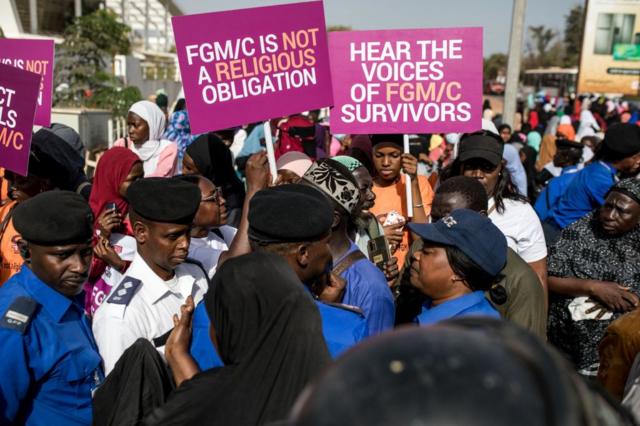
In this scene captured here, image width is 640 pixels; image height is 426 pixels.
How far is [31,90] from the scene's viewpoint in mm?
3982

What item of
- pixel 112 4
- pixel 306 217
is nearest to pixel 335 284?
pixel 306 217

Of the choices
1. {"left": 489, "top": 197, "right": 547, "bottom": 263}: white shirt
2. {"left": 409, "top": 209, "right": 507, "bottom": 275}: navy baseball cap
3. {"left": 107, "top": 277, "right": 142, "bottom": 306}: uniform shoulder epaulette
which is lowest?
{"left": 489, "top": 197, "right": 547, "bottom": 263}: white shirt

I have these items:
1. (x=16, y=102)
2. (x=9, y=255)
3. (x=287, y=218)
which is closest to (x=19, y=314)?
(x=287, y=218)

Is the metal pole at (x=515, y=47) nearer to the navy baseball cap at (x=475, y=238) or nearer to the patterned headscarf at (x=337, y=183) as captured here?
the patterned headscarf at (x=337, y=183)

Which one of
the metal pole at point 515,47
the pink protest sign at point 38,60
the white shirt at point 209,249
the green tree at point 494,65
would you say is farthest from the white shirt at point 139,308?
the green tree at point 494,65

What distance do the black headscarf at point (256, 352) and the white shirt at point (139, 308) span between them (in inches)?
26.9

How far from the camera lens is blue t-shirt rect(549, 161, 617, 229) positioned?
522 centimetres

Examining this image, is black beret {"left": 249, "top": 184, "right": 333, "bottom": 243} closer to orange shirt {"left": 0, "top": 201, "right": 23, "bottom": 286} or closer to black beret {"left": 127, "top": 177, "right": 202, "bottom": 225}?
black beret {"left": 127, "top": 177, "right": 202, "bottom": 225}

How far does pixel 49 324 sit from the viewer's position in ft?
7.50

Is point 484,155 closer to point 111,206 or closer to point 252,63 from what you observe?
point 252,63

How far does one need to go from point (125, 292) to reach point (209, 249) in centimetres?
101

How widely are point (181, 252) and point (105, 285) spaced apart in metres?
0.78

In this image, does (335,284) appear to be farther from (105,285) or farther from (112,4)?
(112,4)

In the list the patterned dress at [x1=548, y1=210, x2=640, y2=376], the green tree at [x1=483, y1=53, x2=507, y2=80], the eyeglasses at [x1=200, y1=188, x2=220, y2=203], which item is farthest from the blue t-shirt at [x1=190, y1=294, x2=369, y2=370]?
the green tree at [x1=483, y1=53, x2=507, y2=80]
